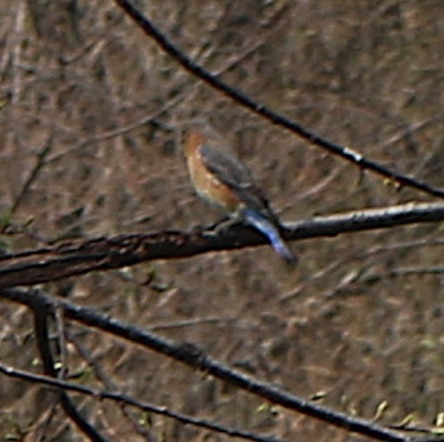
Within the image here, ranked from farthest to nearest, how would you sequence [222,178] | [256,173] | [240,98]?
A: [256,173]
[222,178]
[240,98]

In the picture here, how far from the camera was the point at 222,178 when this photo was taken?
19.0ft

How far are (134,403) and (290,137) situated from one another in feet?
24.2

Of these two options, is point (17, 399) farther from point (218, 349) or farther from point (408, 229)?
point (408, 229)

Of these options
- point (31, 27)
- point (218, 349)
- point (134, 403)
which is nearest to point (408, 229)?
point (218, 349)

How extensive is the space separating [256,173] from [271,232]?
20.3 feet

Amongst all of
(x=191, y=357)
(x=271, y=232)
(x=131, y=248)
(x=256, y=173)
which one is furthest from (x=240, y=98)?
(x=256, y=173)

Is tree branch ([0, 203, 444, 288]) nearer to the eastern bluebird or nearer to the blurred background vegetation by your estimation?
the eastern bluebird

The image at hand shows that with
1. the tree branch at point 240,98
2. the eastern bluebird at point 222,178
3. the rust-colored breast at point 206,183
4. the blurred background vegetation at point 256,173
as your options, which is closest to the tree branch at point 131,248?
the tree branch at point 240,98

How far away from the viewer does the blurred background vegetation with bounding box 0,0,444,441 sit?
401 inches

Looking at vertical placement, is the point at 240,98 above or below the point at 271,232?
below

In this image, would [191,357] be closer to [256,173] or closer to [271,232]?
[271,232]

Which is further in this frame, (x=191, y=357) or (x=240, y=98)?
(x=191, y=357)

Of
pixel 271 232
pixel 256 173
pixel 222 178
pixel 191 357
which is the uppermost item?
pixel 256 173

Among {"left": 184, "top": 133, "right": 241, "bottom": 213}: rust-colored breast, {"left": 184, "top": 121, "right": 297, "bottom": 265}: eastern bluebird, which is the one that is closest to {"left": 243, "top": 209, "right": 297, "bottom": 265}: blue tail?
{"left": 184, "top": 121, "right": 297, "bottom": 265}: eastern bluebird
